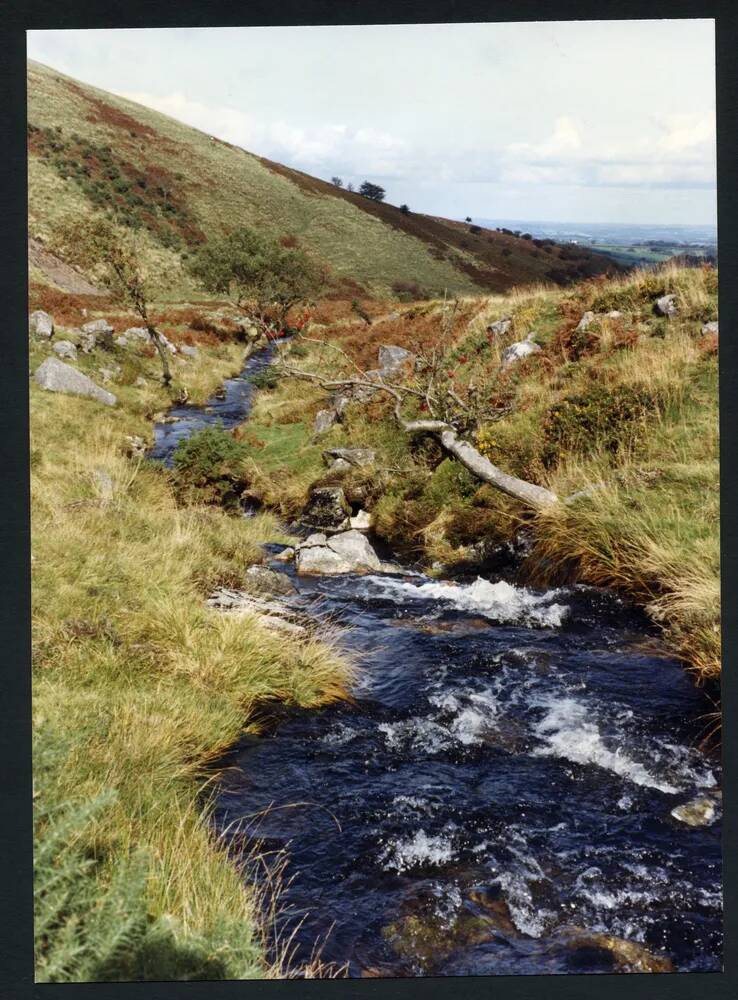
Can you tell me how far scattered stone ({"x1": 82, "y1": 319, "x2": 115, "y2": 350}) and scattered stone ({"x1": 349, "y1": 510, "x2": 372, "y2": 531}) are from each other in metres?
7.88

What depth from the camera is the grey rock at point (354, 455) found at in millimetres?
7660

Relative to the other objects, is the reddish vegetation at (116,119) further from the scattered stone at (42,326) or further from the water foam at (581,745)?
the water foam at (581,745)

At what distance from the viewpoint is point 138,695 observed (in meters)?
4.13

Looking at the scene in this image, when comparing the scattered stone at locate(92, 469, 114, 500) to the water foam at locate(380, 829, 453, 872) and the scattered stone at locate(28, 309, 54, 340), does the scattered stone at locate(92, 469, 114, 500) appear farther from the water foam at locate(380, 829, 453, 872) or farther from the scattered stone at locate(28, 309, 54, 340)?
the scattered stone at locate(28, 309, 54, 340)

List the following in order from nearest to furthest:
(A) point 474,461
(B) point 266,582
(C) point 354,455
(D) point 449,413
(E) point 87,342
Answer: (B) point 266,582, (A) point 474,461, (D) point 449,413, (C) point 354,455, (E) point 87,342

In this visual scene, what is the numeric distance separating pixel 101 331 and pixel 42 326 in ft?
4.39

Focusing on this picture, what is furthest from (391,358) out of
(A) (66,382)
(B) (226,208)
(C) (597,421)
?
(B) (226,208)

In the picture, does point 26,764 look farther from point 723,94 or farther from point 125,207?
point 125,207

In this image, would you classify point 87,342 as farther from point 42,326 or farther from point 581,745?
point 581,745

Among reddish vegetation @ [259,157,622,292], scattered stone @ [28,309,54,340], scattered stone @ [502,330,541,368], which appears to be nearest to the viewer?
scattered stone @ [502,330,541,368]

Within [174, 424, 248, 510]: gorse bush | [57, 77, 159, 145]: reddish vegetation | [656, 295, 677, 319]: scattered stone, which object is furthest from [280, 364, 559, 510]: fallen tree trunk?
[57, 77, 159, 145]: reddish vegetation

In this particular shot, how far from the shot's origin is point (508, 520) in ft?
21.0

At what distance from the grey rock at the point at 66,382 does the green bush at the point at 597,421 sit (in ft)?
19.1

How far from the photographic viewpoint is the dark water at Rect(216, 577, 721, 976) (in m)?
3.17
